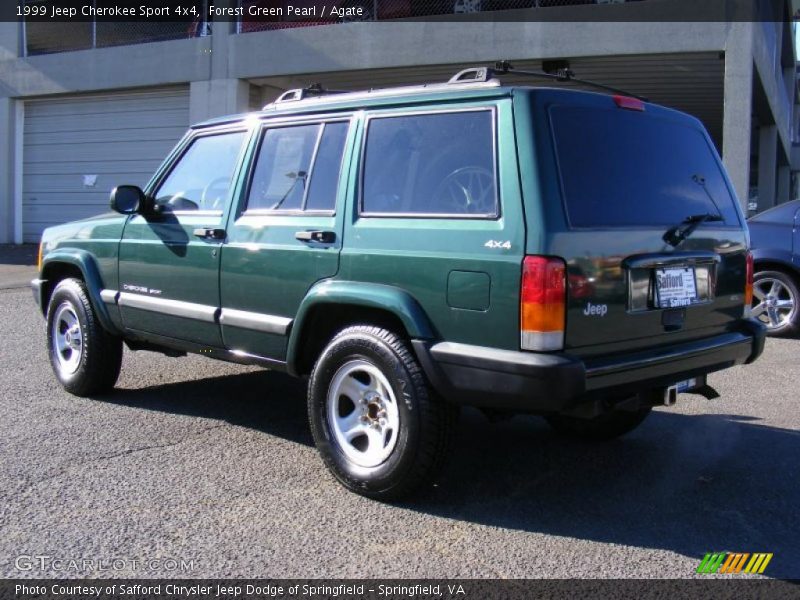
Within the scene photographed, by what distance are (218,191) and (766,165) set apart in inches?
655

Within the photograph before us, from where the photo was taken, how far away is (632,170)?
3.72 m

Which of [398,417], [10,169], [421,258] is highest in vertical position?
[10,169]

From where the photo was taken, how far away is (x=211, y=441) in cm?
467

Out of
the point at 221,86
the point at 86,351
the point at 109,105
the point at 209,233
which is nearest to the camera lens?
the point at 209,233

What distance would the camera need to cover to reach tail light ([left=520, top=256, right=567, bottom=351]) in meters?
3.20

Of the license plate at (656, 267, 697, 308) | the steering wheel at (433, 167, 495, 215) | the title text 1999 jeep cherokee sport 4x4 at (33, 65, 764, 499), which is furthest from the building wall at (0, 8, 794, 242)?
the steering wheel at (433, 167, 495, 215)

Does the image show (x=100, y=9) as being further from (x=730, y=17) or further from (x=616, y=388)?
(x=616, y=388)

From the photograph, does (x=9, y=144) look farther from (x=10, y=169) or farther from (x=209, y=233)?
(x=209, y=233)

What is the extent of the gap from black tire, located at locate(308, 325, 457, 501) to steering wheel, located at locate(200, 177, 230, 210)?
1.35m

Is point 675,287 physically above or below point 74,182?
below

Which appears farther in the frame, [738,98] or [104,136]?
[104,136]

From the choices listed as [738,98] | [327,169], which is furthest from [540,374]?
[738,98]

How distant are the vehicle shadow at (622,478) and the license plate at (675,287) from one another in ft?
3.26

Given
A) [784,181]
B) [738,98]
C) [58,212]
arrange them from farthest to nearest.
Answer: [784,181]
[58,212]
[738,98]
